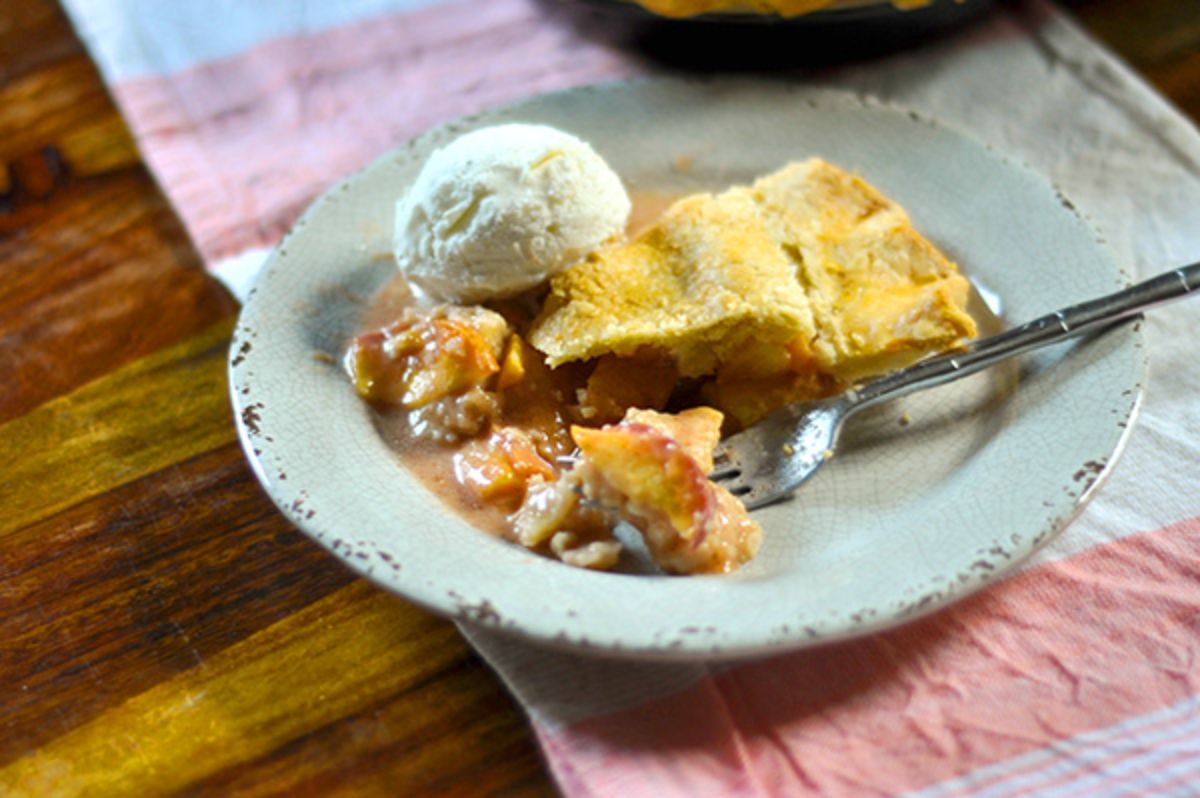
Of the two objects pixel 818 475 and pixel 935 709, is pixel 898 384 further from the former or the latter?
pixel 935 709

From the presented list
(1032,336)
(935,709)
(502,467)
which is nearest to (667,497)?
(502,467)

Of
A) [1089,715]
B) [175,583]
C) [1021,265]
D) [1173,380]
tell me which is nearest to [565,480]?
[175,583]

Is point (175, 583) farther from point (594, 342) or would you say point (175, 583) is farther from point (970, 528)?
point (970, 528)

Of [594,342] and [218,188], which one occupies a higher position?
[594,342]

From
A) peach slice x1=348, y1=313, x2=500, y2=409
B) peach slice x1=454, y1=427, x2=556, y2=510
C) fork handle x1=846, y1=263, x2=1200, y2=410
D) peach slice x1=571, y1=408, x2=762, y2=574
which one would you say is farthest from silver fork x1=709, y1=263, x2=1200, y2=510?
peach slice x1=348, y1=313, x2=500, y2=409

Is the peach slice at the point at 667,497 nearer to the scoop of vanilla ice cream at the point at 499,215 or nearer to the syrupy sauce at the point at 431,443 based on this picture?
the syrupy sauce at the point at 431,443

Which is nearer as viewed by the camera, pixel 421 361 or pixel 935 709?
pixel 935 709
